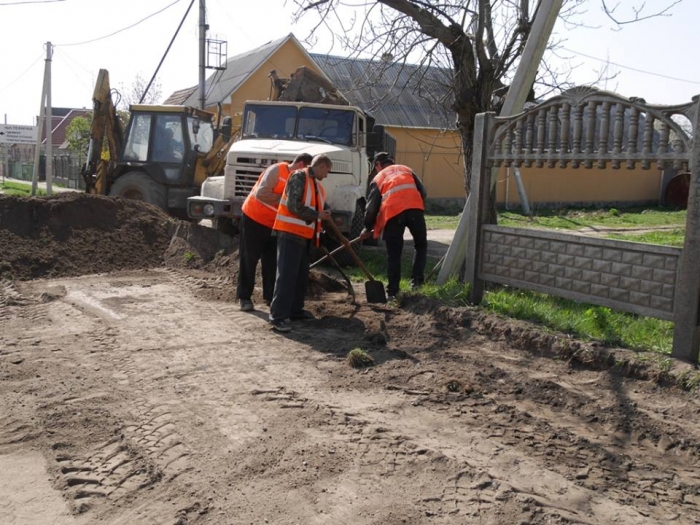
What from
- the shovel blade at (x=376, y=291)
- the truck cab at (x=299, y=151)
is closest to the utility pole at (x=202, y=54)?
the truck cab at (x=299, y=151)

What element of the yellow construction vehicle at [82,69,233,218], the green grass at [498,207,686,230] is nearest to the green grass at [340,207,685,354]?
the yellow construction vehicle at [82,69,233,218]

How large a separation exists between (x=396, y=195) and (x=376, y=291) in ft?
3.72

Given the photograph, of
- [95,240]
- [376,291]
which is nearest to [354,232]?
[376,291]

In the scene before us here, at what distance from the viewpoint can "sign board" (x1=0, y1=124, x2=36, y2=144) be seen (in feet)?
105

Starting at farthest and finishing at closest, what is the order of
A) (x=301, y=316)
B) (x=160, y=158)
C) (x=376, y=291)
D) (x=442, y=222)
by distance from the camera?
(x=442, y=222)
(x=160, y=158)
(x=376, y=291)
(x=301, y=316)

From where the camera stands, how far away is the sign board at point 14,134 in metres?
32.0

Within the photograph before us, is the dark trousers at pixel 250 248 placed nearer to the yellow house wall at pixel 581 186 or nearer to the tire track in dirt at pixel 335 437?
the tire track in dirt at pixel 335 437

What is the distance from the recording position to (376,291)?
8.09 meters

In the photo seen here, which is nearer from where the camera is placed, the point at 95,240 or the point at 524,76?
the point at 524,76

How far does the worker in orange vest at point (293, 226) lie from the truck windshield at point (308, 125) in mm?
3647

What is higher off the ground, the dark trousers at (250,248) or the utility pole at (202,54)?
the utility pole at (202,54)

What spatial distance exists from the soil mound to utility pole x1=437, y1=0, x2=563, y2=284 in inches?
200

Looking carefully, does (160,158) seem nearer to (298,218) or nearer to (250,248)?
(250,248)

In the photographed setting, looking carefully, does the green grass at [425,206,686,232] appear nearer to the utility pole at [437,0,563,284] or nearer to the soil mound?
the soil mound
